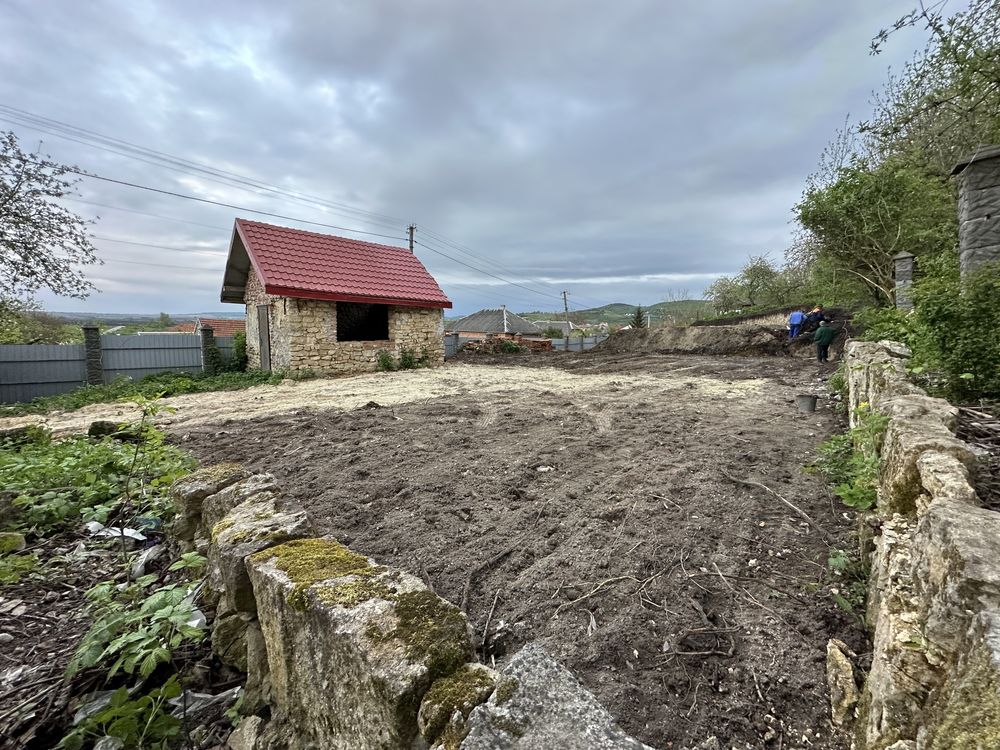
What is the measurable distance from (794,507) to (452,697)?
2.65 metres

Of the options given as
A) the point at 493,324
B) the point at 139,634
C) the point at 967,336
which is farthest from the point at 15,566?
the point at 493,324

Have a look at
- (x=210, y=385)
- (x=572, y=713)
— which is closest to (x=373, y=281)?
(x=210, y=385)

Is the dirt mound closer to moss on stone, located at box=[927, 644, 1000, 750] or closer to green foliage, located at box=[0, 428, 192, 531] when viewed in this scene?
moss on stone, located at box=[927, 644, 1000, 750]

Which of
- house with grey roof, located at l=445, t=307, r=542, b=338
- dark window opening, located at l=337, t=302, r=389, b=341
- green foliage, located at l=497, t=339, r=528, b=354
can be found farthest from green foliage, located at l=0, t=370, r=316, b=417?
house with grey roof, located at l=445, t=307, r=542, b=338

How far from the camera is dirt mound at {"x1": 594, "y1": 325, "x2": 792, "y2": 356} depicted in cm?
1564

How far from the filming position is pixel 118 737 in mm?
1375

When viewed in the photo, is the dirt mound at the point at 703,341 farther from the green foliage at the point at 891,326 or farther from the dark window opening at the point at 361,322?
the dark window opening at the point at 361,322

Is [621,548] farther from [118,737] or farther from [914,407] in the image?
[118,737]

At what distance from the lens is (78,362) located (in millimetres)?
10273

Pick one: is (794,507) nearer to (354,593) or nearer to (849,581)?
(849,581)

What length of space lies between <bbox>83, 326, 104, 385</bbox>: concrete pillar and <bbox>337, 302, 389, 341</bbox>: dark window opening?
251 inches

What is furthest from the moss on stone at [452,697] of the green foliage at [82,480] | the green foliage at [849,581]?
the green foliage at [82,480]

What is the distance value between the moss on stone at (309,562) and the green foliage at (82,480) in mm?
1631

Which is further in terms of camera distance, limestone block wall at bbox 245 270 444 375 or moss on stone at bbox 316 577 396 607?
limestone block wall at bbox 245 270 444 375
